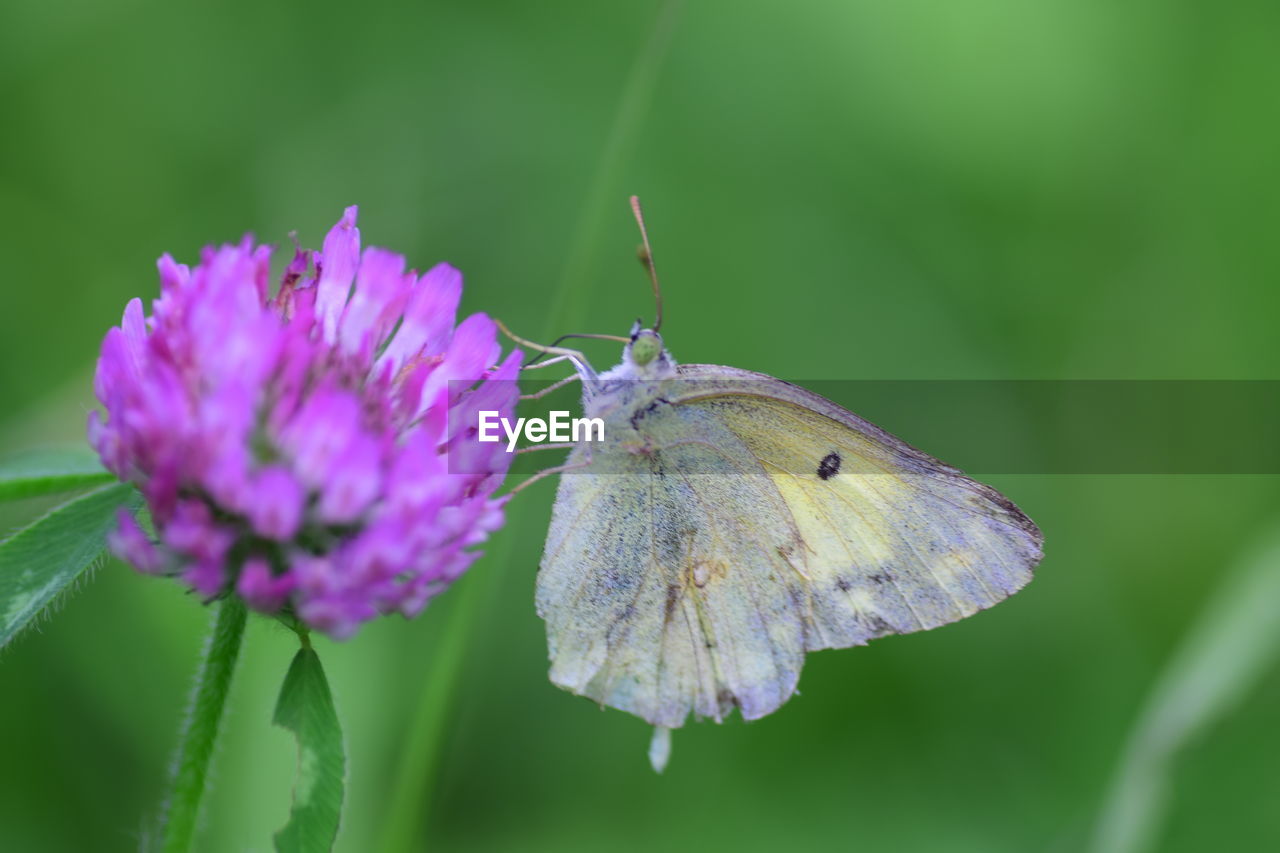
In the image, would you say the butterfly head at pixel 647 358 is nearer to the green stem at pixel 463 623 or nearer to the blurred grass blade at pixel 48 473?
the green stem at pixel 463 623

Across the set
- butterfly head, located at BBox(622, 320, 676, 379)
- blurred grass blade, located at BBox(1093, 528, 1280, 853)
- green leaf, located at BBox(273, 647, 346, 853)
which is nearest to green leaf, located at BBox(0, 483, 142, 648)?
green leaf, located at BBox(273, 647, 346, 853)

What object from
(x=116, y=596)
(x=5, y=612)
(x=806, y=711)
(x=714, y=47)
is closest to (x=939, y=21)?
(x=714, y=47)

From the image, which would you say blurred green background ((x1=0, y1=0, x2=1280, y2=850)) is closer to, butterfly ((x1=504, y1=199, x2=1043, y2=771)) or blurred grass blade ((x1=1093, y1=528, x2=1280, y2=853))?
blurred grass blade ((x1=1093, y1=528, x2=1280, y2=853))

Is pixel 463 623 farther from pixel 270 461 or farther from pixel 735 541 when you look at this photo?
pixel 270 461

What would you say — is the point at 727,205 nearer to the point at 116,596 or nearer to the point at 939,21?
the point at 939,21

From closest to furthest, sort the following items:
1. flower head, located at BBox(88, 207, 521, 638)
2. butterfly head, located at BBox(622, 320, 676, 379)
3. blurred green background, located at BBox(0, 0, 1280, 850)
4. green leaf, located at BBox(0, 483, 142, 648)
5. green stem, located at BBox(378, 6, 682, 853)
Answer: flower head, located at BBox(88, 207, 521, 638) → green leaf, located at BBox(0, 483, 142, 648) → green stem, located at BBox(378, 6, 682, 853) → butterfly head, located at BBox(622, 320, 676, 379) → blurred green background, located at BBox(0, 0, 1280, 850)

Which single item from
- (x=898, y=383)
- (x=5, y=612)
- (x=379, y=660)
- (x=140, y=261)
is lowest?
(x=5, y=612)

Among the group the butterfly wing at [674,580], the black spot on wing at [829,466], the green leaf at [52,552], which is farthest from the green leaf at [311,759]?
the black spot on wing at [829,466]
